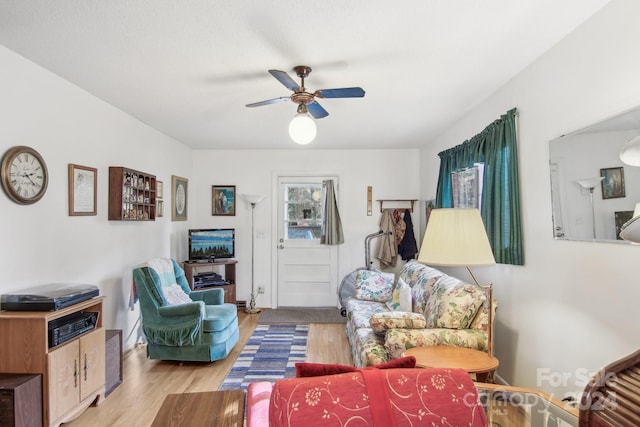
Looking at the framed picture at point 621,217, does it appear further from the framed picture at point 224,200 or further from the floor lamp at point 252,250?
the framed picture at point 224,200

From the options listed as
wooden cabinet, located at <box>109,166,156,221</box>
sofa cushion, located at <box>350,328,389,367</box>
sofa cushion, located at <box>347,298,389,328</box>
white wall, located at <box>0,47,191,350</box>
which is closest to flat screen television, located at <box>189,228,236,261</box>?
white wall, located at <box>0,47,191,350</box>

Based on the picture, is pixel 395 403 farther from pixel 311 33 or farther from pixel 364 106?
pixel 364 106

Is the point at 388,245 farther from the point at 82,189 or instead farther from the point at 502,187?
the point at 82,189

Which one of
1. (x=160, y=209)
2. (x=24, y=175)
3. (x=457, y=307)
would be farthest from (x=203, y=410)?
(x=160, y=209)

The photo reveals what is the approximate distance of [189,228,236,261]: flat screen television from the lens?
184 inches

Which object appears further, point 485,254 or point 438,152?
point 438,152

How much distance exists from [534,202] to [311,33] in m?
1.84

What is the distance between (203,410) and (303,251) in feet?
13.8

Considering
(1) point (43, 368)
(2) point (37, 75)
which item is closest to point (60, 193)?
(2) point (37, 75)

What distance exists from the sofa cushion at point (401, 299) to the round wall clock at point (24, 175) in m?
3.05

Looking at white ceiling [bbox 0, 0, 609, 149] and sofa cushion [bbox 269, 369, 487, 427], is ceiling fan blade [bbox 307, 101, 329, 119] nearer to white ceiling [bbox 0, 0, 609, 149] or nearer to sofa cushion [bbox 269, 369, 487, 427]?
white ceiling [bbox 0, 0, 609, 149]

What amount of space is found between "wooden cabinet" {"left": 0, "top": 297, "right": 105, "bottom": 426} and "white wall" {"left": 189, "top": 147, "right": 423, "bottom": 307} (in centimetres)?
305

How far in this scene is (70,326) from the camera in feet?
7.49

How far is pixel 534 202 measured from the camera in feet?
7.77
